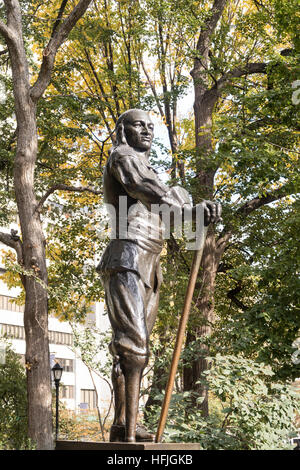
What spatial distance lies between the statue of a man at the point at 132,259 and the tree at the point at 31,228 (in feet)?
28.0

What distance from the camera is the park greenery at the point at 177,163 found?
13.3 metres

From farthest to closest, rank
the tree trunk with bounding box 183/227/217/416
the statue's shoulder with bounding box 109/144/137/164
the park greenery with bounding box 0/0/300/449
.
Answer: the tree trunk with bounding box 183/227/217/416, the park greenery with bounding box 0/0/300/449, the statue's shoulder with bounding box 109/144/137/164

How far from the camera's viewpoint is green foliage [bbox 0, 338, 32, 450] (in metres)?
15.0

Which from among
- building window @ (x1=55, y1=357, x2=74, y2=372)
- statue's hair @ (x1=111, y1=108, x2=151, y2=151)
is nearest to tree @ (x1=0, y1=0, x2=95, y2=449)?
statue's hair @ (x1=111, y1=108, x2=151, y2=151)

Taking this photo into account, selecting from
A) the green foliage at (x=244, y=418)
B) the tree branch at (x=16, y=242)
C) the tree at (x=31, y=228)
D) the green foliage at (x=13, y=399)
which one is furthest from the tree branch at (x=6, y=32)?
the green foliage at (x=244, y=418)

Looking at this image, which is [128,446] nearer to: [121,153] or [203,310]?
[121,153]

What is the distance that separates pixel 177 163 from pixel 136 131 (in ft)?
43.2

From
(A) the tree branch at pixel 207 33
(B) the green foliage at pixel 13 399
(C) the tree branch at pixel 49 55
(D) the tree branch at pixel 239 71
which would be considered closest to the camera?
(C) the tree branch at pixel 49 55

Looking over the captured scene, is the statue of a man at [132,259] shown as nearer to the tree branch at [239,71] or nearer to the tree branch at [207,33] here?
the tree branch at [239,71]

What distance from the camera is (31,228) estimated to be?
14172 millimetres

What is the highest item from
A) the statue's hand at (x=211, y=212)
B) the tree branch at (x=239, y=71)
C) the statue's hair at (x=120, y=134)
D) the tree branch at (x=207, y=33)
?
the tree branch at (x=207, y=33)

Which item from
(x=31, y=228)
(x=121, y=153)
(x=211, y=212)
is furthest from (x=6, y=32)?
(x=211, y=212)

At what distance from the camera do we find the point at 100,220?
18281 millimetres

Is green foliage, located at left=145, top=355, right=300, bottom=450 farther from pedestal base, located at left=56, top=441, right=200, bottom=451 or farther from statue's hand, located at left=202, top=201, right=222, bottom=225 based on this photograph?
statue's hand, located at left=202, top=201, right=222, bottom=225
